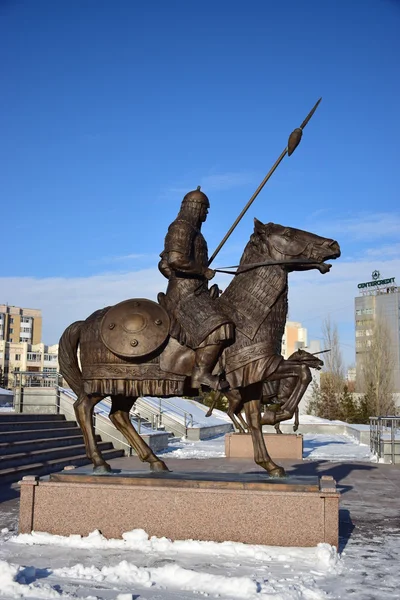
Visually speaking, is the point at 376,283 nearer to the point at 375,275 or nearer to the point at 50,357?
the point at 375,275

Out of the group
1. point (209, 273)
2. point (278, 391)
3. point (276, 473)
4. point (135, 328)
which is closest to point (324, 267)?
point (209, 273)

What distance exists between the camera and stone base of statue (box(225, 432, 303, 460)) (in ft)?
50.2

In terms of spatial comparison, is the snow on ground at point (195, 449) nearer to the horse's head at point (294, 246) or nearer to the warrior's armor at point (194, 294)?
the warrior's armor at point (194, 294)

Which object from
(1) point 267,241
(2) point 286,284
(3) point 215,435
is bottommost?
(3) point 215,435

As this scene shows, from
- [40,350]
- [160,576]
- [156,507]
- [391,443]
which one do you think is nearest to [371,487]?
[391,443]

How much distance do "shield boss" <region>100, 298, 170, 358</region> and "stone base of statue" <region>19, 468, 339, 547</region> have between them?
4.22ft

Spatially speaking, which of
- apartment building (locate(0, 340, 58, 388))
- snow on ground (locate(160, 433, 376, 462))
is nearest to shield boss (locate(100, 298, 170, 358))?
snow on ground (locate(160, 433, 376, 462))

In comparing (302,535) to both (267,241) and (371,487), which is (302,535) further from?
(371,487)

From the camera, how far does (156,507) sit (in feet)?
19.9

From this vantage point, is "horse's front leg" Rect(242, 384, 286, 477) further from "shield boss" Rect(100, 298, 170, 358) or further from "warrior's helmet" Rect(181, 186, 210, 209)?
"warrior's helmet" Rect(181, 186, 210, 209)

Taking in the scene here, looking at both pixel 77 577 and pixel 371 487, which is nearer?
pixel 77 577

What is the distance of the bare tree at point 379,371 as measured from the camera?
33.0 meters

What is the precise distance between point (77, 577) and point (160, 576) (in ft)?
2.06

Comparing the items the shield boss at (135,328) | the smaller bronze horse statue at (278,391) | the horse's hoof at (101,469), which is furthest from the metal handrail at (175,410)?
the shield boss at (135,328)
